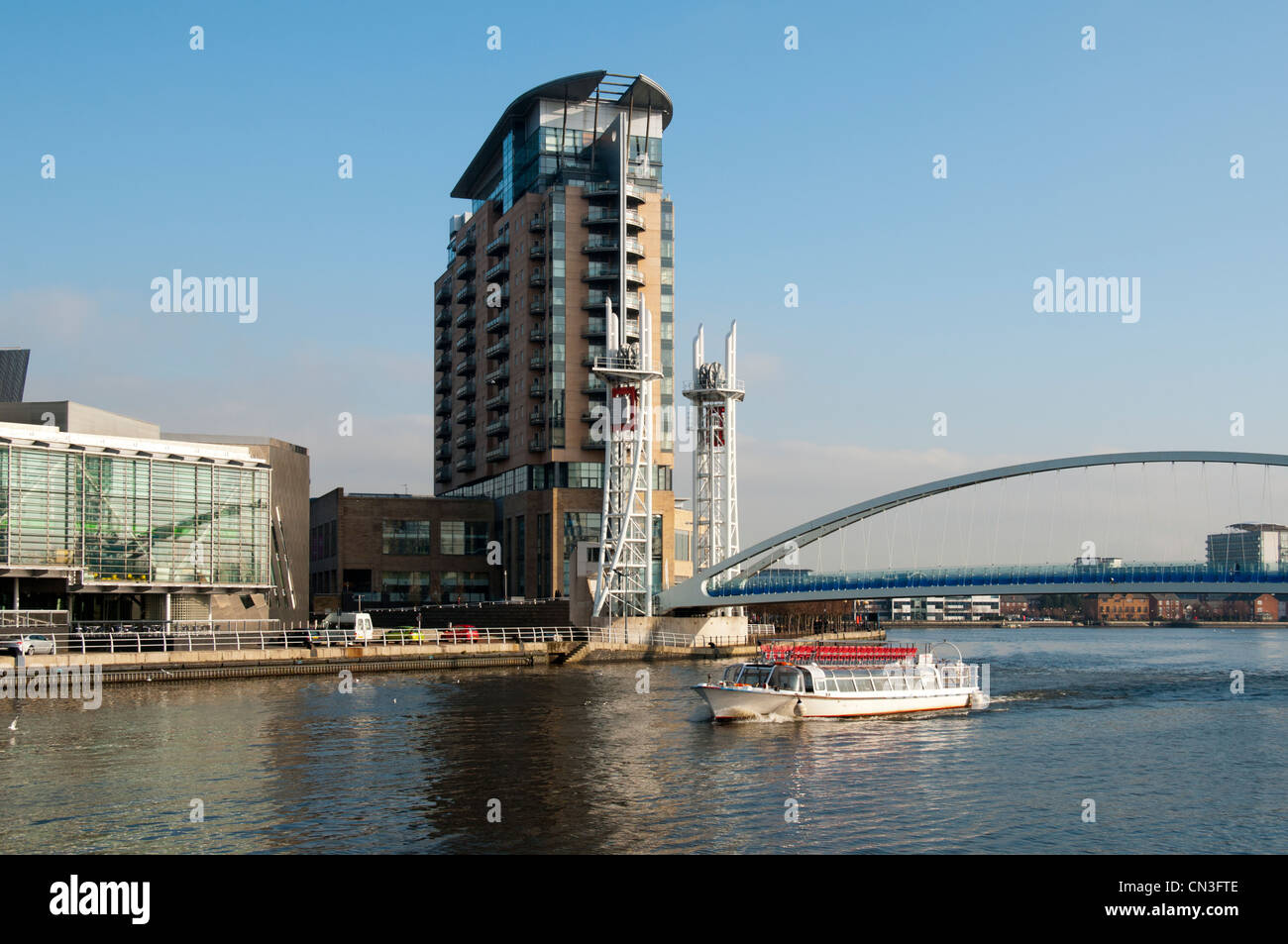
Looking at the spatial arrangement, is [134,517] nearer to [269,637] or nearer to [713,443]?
[269,637]

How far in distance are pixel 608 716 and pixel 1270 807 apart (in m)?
27.1

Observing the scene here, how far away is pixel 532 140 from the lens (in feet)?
442

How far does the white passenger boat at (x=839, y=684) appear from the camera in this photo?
52.6 meters

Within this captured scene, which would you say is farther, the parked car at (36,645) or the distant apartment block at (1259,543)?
the distant apartment block at (1259,543)

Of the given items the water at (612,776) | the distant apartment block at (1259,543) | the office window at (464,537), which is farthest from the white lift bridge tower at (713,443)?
the distant apartment block at (1259,543)

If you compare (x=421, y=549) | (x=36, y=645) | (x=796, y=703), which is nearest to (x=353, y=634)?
(x=36, y=645)

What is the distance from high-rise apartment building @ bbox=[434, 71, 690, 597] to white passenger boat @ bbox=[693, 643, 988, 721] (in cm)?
5744

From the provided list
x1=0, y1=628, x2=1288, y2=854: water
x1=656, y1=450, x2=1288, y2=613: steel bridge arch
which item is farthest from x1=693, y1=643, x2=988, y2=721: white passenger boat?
x1=656, y1=450, x2=1288, y2=613: steel bridge arch

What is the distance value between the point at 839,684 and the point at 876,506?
45595 mm

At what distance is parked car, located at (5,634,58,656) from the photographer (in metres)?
66.0

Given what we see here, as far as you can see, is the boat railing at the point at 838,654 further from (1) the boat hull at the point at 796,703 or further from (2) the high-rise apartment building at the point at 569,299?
(2) the high-rise apartment building at the point at 569,299

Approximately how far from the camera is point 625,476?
10788 cm

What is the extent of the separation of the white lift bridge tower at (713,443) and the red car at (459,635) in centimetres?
2862
